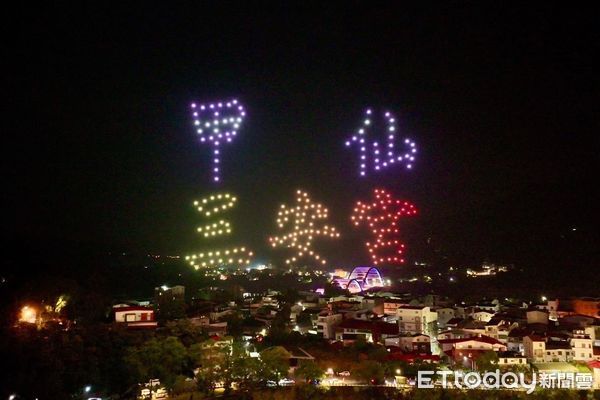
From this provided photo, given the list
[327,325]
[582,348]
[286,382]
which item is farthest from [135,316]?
[582,348]

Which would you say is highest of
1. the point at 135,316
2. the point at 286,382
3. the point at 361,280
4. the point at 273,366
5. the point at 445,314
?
the point at 361,280

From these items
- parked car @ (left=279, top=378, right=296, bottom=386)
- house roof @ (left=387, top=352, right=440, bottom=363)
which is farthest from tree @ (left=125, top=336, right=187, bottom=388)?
house roof @ (left=387, top=352, right=440, bottom=363)

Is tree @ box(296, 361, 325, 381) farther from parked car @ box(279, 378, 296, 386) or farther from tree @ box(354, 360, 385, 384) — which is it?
tree @ box(354, 360, 385, 384)

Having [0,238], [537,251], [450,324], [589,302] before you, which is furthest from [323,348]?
[537,251]

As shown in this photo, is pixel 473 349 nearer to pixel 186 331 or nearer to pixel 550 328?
pixel 550 328

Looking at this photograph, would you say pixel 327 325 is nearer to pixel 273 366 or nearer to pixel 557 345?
pixel 273 366

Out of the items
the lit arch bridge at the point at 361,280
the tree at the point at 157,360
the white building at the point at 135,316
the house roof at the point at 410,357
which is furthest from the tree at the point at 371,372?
the lit arch bridge at the point at 361,280

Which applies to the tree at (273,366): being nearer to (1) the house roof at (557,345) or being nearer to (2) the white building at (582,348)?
(1) the house roof at (557,345)
